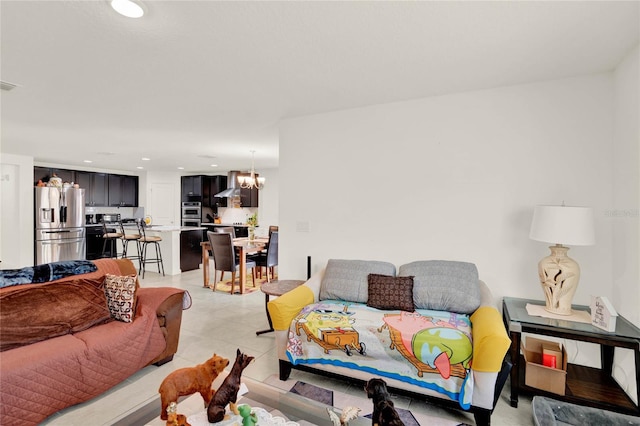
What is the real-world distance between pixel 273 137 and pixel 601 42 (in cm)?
365

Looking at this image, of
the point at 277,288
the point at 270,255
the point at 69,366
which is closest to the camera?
the point at 69,366

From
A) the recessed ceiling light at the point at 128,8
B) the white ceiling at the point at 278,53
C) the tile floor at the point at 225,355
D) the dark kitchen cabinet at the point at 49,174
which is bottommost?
the tile floor at the point at 225,355

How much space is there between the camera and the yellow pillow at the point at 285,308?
7.84 ft

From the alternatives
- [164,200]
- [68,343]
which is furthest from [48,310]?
[164,200]

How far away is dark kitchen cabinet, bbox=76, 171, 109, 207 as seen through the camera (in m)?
7.72

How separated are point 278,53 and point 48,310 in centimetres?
238

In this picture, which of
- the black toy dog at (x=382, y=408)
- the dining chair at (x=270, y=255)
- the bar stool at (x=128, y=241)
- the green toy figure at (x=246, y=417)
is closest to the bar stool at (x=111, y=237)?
the bar stool at (x=128, y=241)

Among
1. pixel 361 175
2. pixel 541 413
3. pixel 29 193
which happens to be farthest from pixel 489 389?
pixel 29 193

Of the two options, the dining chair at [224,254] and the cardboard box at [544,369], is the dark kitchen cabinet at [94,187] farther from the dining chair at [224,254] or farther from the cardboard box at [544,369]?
the cardboard box at [544,369]

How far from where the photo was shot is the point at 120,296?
2.48 meters

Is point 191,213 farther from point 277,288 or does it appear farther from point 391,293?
point 391,293

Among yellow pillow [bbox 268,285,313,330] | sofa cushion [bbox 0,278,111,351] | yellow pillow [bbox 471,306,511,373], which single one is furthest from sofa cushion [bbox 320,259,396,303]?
sofa cushion [bbox 0,278,111,351]

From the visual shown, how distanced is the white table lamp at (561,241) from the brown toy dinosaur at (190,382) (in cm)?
230

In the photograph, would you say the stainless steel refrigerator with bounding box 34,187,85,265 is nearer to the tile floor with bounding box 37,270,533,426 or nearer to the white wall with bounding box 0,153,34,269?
the white wall with bounding box 0,153,34,269
